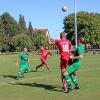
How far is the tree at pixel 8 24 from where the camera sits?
123 metres

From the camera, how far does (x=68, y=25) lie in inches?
4254

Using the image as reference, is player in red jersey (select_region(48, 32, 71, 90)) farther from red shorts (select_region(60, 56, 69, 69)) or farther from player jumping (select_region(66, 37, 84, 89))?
player jumping (select_region(66, 37, 84, 89))

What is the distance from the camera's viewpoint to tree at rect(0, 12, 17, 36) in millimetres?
122875

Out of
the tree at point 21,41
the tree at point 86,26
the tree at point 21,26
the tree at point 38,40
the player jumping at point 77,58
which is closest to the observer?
the player jumping at point 77,58

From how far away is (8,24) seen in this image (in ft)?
407

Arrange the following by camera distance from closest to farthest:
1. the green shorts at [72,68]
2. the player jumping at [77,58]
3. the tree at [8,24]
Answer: the player jumping at [77,58] < the green shorts at [72,68] < the tree at [8,24]

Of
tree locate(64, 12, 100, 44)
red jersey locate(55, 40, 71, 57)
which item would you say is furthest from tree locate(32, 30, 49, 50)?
red jersey locate(55, 40, 71, 57)

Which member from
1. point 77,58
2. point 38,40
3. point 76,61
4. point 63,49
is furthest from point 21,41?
point 77,58

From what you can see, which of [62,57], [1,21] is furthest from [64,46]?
[1,21]

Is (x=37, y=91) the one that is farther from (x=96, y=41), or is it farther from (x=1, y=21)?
(x=1, y=21)

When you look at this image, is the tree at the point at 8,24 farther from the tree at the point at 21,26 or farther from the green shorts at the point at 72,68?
the green shorts at the point at 72,68

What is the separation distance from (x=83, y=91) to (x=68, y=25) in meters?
94.5

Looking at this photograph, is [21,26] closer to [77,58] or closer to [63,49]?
[63,49]

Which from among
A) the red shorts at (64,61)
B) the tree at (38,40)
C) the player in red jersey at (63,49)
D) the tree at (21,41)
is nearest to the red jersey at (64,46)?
the player in red jersey at (63,49)
